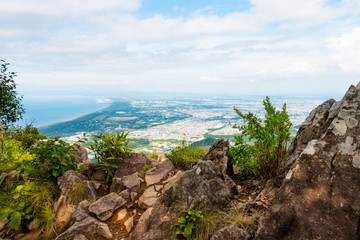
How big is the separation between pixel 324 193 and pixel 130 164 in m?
6.09

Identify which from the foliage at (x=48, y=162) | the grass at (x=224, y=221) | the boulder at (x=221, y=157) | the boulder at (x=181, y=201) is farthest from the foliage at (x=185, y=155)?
the foliage at (x=48, y=162)

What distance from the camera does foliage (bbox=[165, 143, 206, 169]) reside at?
7746 mm

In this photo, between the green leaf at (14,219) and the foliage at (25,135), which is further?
the foliage at (25,135)

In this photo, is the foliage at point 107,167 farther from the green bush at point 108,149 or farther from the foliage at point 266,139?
the foliage at point 266,139

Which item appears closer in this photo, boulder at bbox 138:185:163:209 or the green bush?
boulder at bbox 138:185:163:209

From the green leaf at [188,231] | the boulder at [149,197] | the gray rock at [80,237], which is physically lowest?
the gray rock at [80,237]

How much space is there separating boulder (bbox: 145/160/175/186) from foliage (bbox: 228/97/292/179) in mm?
2588

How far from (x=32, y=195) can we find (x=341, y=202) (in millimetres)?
7227

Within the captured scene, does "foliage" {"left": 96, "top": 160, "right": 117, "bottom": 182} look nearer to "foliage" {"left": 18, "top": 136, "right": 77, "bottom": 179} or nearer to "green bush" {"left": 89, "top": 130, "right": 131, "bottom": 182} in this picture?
"green bush" {"left": 89, "top": 130, "right": 131, "bottom": 182}

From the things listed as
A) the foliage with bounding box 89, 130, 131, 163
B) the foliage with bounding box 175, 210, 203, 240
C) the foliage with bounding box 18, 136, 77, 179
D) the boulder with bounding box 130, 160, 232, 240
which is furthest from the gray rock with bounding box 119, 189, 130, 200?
the foliage with bounding box 175, 210, 203, 240

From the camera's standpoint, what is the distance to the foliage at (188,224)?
390cm

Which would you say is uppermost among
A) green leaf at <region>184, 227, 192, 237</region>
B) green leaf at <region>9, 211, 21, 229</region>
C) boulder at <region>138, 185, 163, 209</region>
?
green leaf at <region>9, 211, 21, 229</region>

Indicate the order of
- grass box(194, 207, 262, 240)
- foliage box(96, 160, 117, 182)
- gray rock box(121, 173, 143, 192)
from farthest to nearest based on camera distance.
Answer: foliage box(96, 160, 117, 182)
gray rock box(121, 173, 143, 192)
grass box(194, 207, 262, 240)

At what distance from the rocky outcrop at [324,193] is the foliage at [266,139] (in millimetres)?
1791
